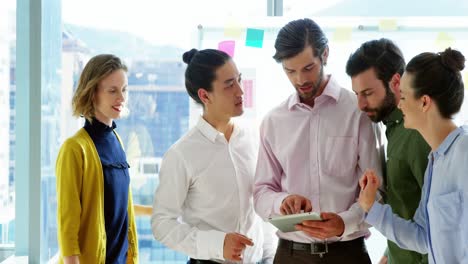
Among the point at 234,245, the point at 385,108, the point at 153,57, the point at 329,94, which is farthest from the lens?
the point at 153,57

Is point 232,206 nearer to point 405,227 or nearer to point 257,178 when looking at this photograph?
point 257,178

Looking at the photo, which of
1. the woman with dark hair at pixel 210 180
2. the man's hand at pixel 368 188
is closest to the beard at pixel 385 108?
the man's hand at pixel 368 188

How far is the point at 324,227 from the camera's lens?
201cm

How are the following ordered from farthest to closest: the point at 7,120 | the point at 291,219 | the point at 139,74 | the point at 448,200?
the point at 139,74, the point at 7,120, the point at 291,219, the point at 448,200

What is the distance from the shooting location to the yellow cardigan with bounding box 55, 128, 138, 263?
2141 millimetres

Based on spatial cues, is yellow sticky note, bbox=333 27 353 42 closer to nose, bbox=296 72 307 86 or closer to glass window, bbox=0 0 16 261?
nose, bbox=296 72 307 86

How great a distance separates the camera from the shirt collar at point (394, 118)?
2129 mm

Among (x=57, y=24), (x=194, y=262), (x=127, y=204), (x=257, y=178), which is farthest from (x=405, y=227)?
(x=57, y=24)

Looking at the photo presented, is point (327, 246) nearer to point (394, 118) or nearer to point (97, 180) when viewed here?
point (394, 118)

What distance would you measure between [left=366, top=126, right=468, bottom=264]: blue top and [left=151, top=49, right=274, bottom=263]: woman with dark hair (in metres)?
0.66

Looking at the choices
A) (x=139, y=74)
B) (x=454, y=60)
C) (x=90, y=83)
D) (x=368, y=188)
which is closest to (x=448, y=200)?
(x=368, y=188)

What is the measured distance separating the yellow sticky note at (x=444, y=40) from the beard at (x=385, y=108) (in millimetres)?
1188

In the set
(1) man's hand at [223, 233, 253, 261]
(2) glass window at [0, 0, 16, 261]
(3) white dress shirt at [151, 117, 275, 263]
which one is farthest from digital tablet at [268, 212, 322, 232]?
(2) glass window at [0, 0, 16, 261]

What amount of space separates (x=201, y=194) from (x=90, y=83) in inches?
23.9
